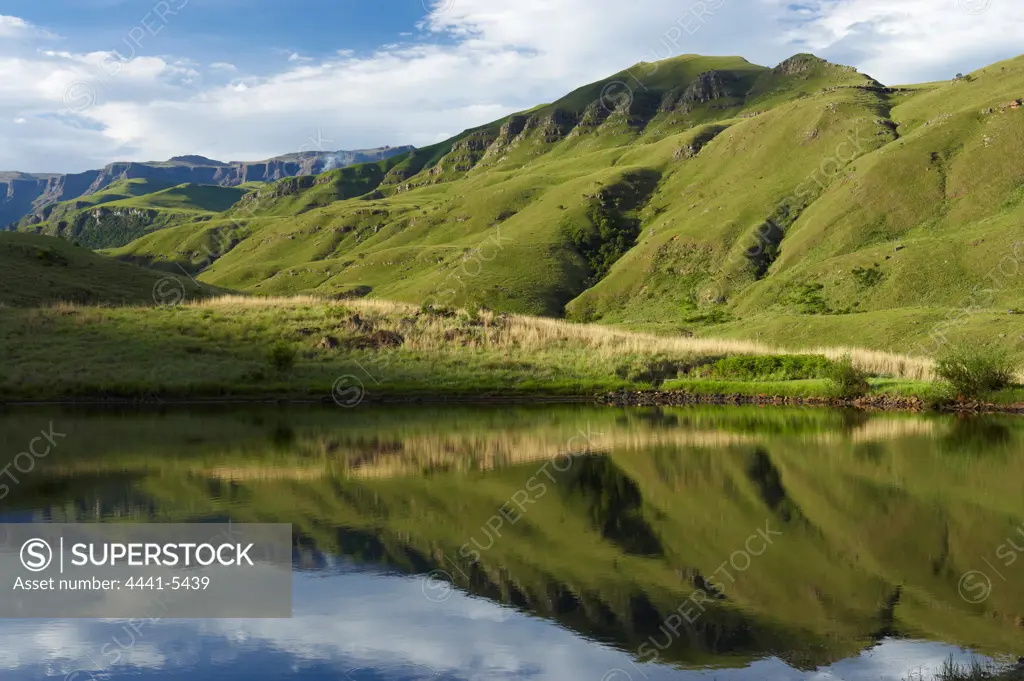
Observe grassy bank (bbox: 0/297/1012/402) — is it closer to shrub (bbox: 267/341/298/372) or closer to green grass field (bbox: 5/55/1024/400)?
shrub (bbox: 267/341/298/372)

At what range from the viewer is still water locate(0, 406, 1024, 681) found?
11.0m

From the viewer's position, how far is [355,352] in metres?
52.4

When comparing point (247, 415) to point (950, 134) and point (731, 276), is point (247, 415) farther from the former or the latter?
point (950, 134)

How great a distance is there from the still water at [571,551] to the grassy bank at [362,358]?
15346 millimetres

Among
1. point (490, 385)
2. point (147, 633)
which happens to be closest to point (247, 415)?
point (490, 385)

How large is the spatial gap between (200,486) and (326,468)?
3939 mm

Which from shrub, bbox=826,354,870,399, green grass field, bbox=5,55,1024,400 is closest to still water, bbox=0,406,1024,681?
shrub, bbox=826,354,870,399

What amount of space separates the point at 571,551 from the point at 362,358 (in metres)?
37.3

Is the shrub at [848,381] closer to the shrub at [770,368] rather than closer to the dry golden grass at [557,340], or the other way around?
the shrub at [770,368]

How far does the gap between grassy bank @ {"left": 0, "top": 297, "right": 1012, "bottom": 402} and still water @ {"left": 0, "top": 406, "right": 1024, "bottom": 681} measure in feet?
50.3

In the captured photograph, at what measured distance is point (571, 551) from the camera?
51.4 ft

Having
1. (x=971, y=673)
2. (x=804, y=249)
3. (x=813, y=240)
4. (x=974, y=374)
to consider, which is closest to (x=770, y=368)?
(x=974, y=374)

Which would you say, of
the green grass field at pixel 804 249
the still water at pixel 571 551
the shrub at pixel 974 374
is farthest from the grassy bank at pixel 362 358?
the still water at pixel 571 551

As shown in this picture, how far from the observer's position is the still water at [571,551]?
11039 mm
